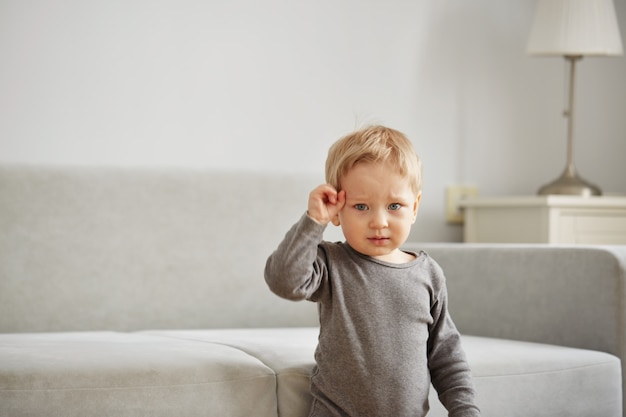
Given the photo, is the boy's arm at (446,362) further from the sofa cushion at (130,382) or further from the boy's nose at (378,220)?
the sofa cushion at (130,382)

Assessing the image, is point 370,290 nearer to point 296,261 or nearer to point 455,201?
point 296,261

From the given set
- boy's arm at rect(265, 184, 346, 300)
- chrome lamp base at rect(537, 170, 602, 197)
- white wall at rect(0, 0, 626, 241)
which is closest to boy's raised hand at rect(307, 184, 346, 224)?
boy's arm at rect(265, 184, 346, 300)

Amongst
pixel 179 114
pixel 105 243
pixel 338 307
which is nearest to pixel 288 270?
pixel 338 307

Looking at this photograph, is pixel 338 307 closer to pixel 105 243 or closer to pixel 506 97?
pixel 105 243

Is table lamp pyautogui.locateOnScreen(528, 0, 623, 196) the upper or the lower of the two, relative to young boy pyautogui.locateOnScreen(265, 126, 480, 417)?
upper

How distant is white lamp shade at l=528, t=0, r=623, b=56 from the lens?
268 centimetres

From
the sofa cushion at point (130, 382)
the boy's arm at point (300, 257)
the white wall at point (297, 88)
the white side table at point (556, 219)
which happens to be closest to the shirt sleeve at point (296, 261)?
the boy's arm at point (300, 257)

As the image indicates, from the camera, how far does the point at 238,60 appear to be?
2.51 meters

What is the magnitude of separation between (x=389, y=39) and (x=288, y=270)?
1.63m

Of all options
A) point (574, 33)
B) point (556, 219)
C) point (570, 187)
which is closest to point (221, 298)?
point (556, 219)

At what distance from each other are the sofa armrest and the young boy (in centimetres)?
58

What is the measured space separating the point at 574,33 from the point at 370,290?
1616mm

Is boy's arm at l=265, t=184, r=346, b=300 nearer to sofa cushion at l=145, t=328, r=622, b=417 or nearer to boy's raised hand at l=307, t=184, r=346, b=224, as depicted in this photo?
boy's raised hand at l=307, t=184, r=346, b=224

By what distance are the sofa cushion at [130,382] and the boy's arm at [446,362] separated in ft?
0.87
